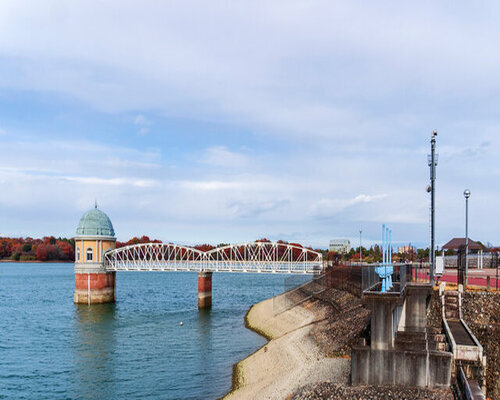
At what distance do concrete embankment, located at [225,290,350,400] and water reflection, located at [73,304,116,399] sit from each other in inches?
319

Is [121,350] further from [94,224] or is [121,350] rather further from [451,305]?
[94,224]

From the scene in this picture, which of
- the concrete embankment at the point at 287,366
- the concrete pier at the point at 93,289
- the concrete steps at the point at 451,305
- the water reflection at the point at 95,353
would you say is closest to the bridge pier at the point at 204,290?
the water reflection at the point at 95,353

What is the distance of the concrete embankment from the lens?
78.2 ft

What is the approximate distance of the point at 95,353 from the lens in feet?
127

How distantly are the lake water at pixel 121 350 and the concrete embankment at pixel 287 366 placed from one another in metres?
1.64

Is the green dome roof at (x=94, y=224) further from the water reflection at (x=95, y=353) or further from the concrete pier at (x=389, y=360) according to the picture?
the concrete pier at (x=389, y=360)

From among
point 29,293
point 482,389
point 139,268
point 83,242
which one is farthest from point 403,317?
point 29,293

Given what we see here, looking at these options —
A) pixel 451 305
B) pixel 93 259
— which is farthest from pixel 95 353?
pixel 93 259

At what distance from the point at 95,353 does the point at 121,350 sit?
1998mm

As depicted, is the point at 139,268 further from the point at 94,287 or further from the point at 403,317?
the point at 403,317

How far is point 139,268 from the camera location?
68.5 metres

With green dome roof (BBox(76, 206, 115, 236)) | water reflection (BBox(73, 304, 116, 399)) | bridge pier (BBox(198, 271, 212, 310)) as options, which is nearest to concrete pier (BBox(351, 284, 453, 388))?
water reflection (BBox(73, 304, 116, 399))

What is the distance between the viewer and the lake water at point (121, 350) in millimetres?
29484

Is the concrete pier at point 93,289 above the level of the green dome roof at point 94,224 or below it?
below
